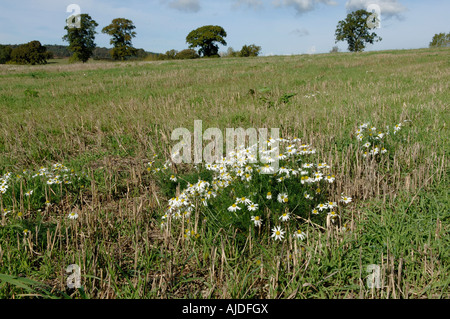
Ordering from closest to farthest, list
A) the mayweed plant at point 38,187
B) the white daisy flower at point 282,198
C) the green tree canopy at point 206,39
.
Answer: the white daisy flower at point 282,198, the mayweed plant at point 38,187, the green tree canopy at point 206,39

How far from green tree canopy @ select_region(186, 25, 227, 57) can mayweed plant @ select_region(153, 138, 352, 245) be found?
8491cm

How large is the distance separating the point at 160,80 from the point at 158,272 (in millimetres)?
12368

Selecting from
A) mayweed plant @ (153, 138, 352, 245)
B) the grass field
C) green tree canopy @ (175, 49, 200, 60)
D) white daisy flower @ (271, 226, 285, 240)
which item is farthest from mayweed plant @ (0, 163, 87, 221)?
green tree canopy @ (175, 49, 200, 60)

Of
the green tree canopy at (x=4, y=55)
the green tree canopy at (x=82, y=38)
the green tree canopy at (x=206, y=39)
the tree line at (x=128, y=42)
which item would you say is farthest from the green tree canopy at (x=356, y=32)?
the green tree canopy at (x=4, y=55)

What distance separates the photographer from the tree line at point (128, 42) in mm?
66250

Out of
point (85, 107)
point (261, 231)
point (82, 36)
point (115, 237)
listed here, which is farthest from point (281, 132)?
point (82, 36)

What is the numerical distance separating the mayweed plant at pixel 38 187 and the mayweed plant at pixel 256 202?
1.61 m

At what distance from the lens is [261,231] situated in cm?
279

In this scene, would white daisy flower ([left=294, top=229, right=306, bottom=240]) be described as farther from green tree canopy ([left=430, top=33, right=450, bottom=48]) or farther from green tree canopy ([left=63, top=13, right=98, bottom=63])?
green tree canopy ([left=430, top=33, right=450, bottom=48])

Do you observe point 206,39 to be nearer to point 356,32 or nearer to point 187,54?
point 187,54

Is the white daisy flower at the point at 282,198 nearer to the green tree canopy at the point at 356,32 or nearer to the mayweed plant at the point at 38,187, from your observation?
the mayweed plant at the point at 38,187

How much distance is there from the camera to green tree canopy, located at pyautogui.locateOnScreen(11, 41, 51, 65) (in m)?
68.6

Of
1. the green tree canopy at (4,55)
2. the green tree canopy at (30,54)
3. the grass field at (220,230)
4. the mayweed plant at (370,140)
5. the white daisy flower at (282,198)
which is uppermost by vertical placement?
the green tree canopy at (4,55)

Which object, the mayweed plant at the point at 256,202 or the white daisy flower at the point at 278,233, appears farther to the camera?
the mayweed plant at the point at 256,202
